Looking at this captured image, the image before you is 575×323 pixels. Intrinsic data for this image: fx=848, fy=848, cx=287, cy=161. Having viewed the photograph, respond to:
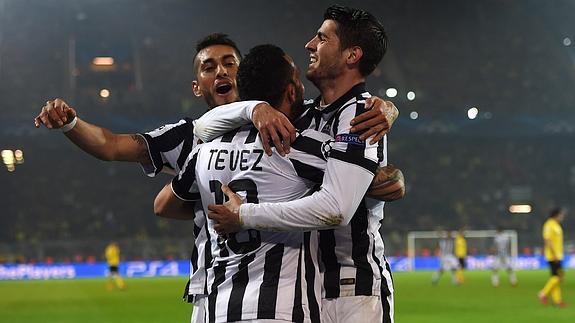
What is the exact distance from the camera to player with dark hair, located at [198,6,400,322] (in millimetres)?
2645

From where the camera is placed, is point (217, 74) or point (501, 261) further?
point (501, 261)

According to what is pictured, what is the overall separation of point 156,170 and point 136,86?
27.6m

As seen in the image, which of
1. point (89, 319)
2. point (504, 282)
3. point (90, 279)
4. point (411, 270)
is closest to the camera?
point (89, 319)

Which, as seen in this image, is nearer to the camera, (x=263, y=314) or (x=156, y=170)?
(x=263, y=314)

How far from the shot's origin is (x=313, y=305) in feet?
8.73

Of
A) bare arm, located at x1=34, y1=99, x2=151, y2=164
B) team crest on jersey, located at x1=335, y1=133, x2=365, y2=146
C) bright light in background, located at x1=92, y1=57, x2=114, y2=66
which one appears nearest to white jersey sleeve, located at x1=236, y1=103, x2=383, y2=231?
team crest on jersey, located at x1=335, y1=133, x2=365, y2=146

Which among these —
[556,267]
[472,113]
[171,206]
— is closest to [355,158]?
[171,206]

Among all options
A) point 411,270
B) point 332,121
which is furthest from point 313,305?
point 411,270

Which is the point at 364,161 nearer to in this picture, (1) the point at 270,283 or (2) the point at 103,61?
(1) the point at 270,283

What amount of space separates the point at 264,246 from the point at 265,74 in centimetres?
54

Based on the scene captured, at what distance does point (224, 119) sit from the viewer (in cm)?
276

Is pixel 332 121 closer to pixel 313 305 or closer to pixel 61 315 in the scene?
pixel 313 305

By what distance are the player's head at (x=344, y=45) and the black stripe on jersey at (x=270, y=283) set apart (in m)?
0.62

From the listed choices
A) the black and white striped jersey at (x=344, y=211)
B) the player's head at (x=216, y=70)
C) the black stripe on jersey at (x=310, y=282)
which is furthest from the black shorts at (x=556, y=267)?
the black stripe on jersey at (x=310, y=282)
